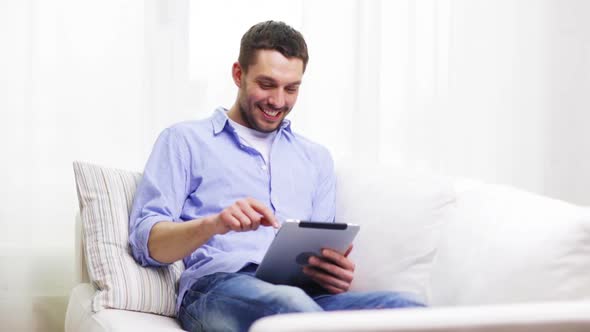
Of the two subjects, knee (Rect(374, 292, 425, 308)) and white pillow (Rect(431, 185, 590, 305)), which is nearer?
white pillow (Rect(431, 185, 590, 305))

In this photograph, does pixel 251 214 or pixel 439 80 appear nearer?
pixel 251 214

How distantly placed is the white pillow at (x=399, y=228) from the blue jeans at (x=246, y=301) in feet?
0.29

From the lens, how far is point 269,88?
6.83 feet

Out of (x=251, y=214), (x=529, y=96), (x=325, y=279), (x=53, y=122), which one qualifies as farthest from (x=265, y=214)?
(x=529, y=96)

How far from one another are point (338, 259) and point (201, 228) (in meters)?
0.30

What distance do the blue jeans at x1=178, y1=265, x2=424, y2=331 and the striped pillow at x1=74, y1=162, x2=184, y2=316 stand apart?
9cm

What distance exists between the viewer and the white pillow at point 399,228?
1880 mm

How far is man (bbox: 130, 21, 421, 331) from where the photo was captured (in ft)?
5.77

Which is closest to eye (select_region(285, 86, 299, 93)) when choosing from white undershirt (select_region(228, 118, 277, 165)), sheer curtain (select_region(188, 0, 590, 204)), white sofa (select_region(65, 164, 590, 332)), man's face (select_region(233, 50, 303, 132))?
man's face (select_region(233, 50, 303, 132))

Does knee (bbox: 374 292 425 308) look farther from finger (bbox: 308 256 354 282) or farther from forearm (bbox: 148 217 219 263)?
forearm (bbox: 148 217 219 263)

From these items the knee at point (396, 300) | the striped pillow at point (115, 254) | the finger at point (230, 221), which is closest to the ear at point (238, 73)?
the striped pillow at point (115, 254)

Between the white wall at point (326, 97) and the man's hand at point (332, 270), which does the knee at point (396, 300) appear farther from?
the white wall at point (326, 97)

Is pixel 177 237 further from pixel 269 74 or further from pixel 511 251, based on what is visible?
pixel 511 251

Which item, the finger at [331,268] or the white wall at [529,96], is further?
the white wall at [529,96]
